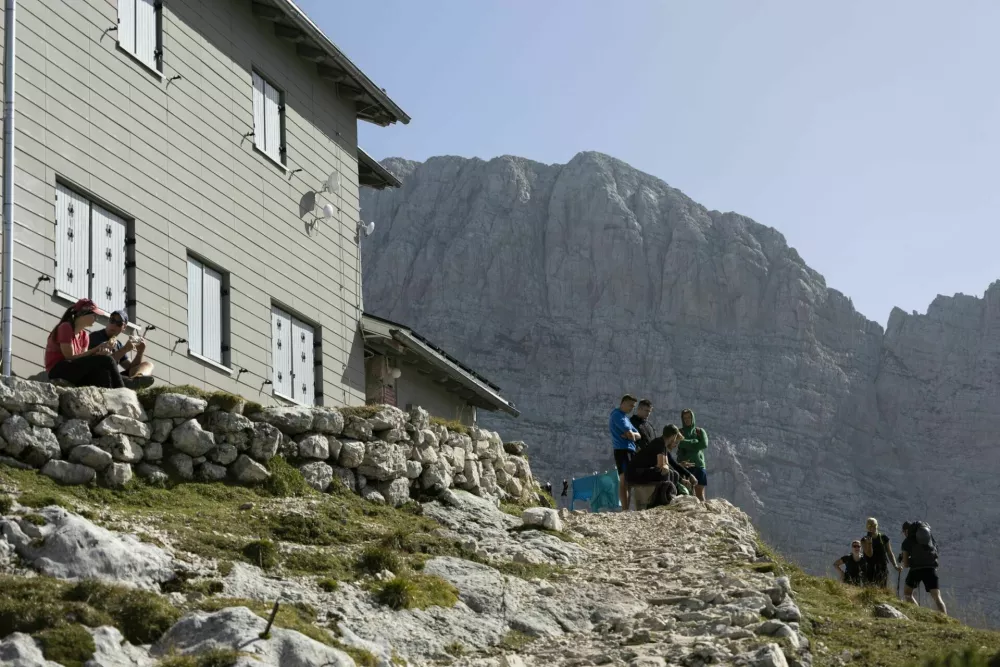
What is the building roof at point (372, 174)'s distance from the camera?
30.7 m

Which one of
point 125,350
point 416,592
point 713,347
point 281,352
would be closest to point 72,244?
point 125,350

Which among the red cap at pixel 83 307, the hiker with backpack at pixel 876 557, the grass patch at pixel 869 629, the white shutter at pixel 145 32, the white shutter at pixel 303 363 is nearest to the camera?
the grass patch at pixel 869 629

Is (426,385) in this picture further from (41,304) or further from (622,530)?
(41,304)

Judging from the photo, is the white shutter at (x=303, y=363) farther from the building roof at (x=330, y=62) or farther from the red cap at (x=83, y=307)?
the red cap at (x=83, y=307)

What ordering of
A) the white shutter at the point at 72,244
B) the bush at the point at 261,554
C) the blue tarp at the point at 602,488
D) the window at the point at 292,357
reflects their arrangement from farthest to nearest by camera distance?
the blue tarp at the point at 602,488
the window at the point at 292,357
the white shutter at the point at 72,244
the bush at the point at 261,554

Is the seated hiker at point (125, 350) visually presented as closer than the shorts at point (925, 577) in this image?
Yes

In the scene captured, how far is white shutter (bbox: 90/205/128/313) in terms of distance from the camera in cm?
1981

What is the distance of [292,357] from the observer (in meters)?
25.4

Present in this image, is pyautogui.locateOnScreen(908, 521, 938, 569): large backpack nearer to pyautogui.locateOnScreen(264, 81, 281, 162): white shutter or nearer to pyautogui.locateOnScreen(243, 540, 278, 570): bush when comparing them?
pyautogui.locateOnScreen(243, 540, 278, 570): bush

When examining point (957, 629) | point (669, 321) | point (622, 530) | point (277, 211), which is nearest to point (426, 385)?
point (277, 211)

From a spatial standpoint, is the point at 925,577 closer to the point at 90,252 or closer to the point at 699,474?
the point at 699,474

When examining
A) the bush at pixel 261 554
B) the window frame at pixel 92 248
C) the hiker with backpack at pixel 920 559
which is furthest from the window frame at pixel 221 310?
the hiker with backpack at pixel 920 559

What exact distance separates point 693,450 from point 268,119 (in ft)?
31.3

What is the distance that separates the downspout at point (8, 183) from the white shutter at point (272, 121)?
724 cm
